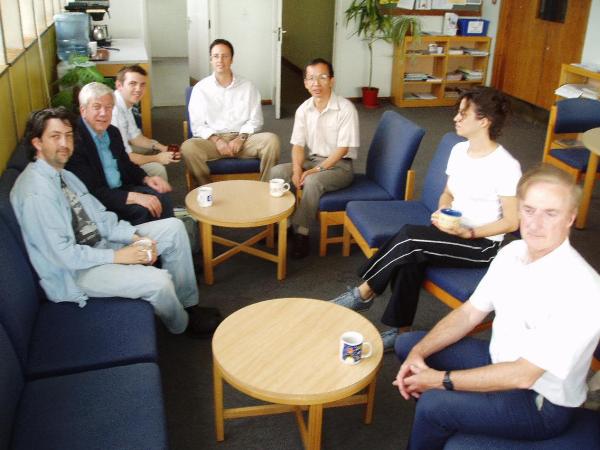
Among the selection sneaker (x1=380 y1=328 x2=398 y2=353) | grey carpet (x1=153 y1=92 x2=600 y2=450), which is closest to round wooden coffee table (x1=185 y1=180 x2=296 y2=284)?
grey carpet (x1=153 y1=92 x2=600 y2=450)

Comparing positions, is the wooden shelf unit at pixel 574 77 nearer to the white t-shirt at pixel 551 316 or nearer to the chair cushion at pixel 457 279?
the chair cushion at pixel 457 279

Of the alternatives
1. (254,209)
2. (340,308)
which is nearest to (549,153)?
(254,209)

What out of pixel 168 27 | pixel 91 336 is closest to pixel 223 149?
pixel 91 336

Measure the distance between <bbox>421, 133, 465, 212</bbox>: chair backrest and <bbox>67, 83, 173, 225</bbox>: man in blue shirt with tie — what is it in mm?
1502

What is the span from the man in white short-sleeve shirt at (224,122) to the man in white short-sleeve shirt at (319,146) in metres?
0.32

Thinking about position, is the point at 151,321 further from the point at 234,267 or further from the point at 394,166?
the point at 394,166

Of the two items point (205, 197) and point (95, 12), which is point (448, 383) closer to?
point (205, 197)

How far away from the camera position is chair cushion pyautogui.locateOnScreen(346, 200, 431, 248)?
→ 3.33 metres

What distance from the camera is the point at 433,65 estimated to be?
26.8 feet

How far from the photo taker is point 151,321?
2523mm

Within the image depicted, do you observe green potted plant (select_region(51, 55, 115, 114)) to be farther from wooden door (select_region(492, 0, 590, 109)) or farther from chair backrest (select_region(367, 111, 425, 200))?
wooden door (select_region(492, 0, 590, 109))

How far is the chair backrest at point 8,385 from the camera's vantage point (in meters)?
1.82

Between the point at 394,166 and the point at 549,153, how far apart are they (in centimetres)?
154

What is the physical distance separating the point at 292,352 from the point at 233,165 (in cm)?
234
